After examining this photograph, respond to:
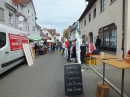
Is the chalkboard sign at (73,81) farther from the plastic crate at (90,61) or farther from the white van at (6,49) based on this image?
the plastic crate at (90,61)

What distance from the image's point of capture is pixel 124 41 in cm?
906

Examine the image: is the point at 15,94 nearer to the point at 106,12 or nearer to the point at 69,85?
the point at 69,85

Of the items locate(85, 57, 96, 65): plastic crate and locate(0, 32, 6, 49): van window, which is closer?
locate(0, 32, 6, 49): van window

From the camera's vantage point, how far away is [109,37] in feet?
40.3

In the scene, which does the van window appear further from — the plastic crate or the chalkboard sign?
the plastic crate

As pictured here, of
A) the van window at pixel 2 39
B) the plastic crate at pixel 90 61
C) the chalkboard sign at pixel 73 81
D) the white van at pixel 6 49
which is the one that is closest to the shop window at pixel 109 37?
the plastic crate at pixel 90 61

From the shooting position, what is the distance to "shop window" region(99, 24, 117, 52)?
1109 centimetres

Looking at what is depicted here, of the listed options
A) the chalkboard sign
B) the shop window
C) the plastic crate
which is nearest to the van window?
the chalkboard sign

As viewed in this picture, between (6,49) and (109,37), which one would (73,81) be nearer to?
(6,49)

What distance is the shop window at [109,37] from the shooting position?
11.1 metres

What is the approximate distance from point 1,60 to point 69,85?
3975mm

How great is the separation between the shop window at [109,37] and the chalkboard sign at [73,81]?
25.1ft

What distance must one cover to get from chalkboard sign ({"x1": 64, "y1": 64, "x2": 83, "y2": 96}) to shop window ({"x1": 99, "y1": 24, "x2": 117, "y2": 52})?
25.1ft

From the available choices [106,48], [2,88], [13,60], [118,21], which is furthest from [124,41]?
[2,88]
